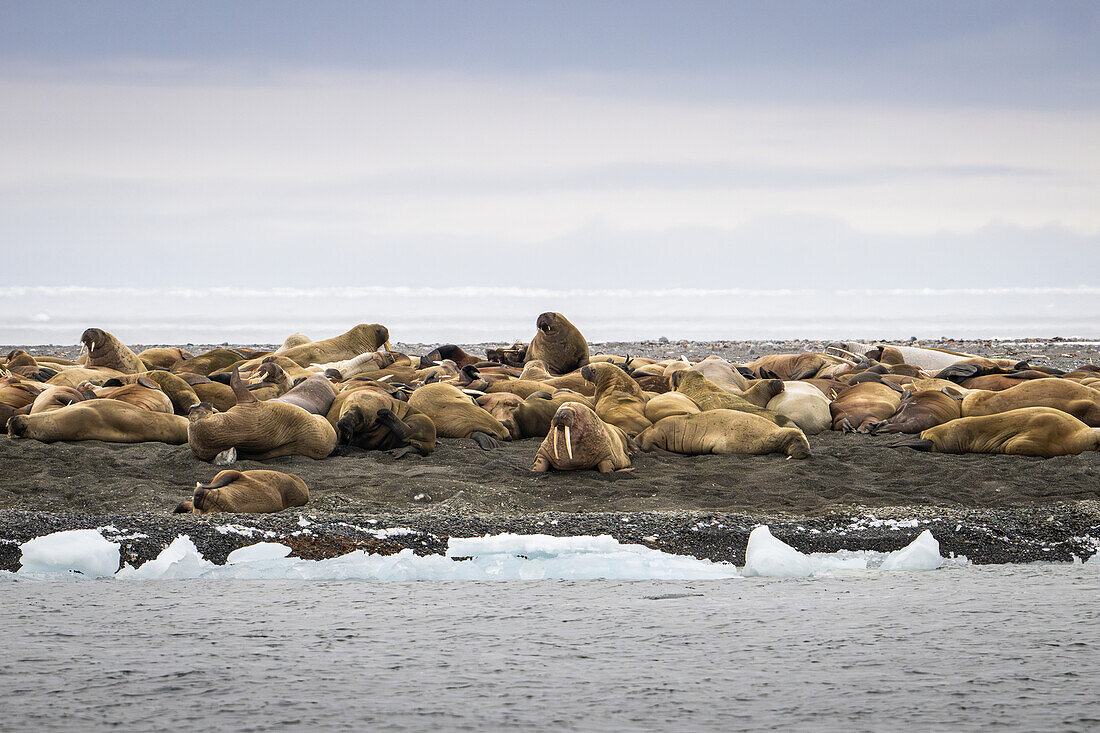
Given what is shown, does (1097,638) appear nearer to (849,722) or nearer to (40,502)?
(849,722)

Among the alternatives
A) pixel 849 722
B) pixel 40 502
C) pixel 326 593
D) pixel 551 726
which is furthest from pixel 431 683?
pixel 40 502

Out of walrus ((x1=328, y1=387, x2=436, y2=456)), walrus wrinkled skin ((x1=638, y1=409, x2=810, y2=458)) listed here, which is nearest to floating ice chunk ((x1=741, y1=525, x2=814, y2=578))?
walrus wrinkled skin ((x1=638, y1=409, x2=810, y2=458))

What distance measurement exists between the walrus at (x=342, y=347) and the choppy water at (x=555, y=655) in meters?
11.5

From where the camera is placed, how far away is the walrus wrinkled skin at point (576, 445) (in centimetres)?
838

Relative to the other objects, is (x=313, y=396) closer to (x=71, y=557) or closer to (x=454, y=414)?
(x=454, y=414)

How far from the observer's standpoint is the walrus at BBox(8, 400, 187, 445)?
30.2ft

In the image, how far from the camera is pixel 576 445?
330 inches

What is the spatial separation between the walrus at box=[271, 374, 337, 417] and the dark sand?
48.9 inches

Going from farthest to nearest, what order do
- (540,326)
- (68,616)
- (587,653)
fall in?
(540,326), (68,616), (587,653)

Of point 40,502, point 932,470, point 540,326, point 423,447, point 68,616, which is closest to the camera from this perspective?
point 68,616

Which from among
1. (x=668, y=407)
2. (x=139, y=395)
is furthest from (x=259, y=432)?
(x=668, y=407)

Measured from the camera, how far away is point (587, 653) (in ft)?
12.3

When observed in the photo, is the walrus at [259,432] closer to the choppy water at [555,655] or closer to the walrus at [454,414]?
the walrus at [454,414]

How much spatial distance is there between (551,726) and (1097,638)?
7.37 ft
